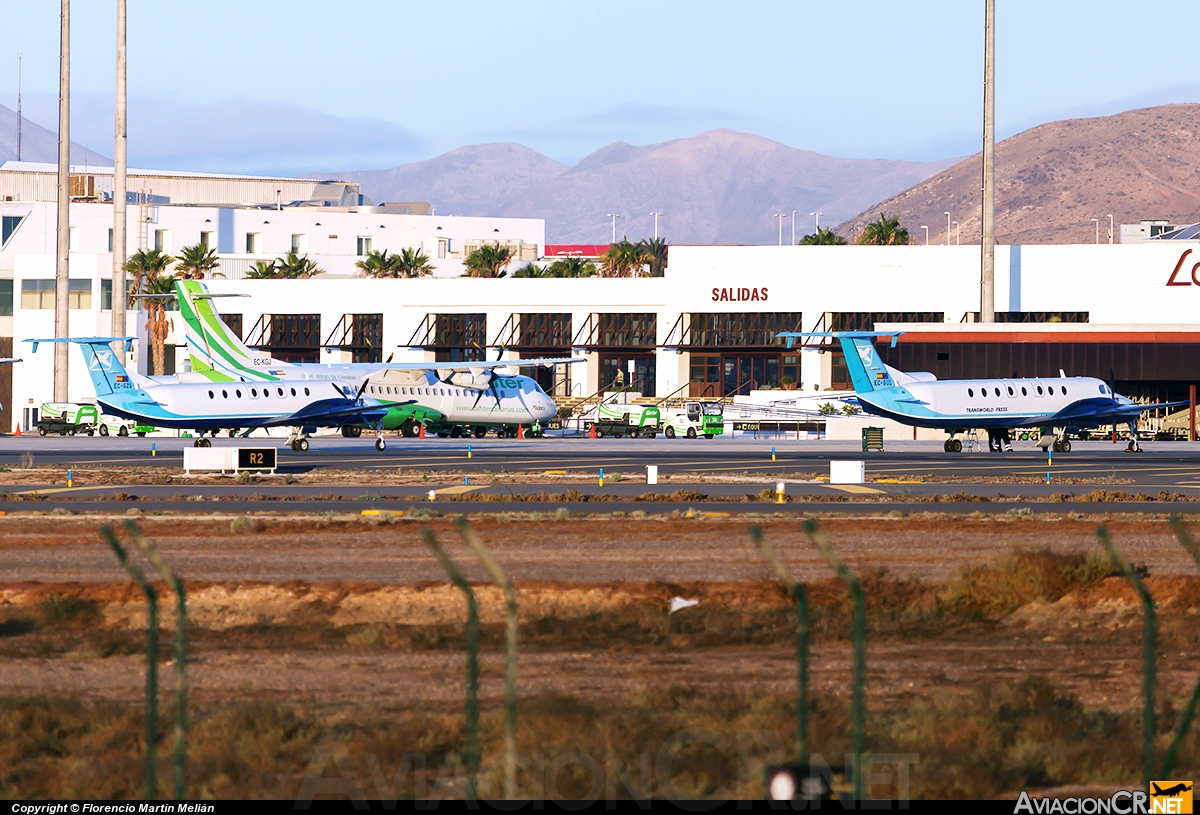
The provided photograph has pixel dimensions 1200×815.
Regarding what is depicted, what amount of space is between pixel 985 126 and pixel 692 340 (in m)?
26.7

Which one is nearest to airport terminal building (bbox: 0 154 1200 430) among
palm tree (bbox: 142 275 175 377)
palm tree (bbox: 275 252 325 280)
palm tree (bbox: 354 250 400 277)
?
palm tree (bbox: 142 275 175 377)

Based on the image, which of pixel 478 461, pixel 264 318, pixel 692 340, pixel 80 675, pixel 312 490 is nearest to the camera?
pixel 80 675

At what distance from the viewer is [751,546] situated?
28297 millimetres

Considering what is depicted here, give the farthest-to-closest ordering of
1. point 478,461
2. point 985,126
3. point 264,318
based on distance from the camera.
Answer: point 264,318, point 985,126, point 478,461

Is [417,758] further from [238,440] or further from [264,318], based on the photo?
[264,318]

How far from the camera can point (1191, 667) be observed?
17703 mm

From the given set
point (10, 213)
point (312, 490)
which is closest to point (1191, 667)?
point (312, 490)

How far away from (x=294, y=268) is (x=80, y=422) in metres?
45.4

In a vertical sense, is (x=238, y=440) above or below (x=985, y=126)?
below

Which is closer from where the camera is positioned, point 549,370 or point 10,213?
point 549,370

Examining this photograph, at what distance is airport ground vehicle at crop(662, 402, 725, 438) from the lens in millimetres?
74875

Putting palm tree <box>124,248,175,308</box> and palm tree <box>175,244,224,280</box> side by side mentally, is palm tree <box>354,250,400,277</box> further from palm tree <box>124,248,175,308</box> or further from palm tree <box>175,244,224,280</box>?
palm tree <box>124,248,175,308</box>

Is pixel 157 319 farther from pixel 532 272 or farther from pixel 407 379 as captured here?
pixel 407 379

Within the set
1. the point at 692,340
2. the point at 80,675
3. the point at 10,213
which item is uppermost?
the point at 10,213
